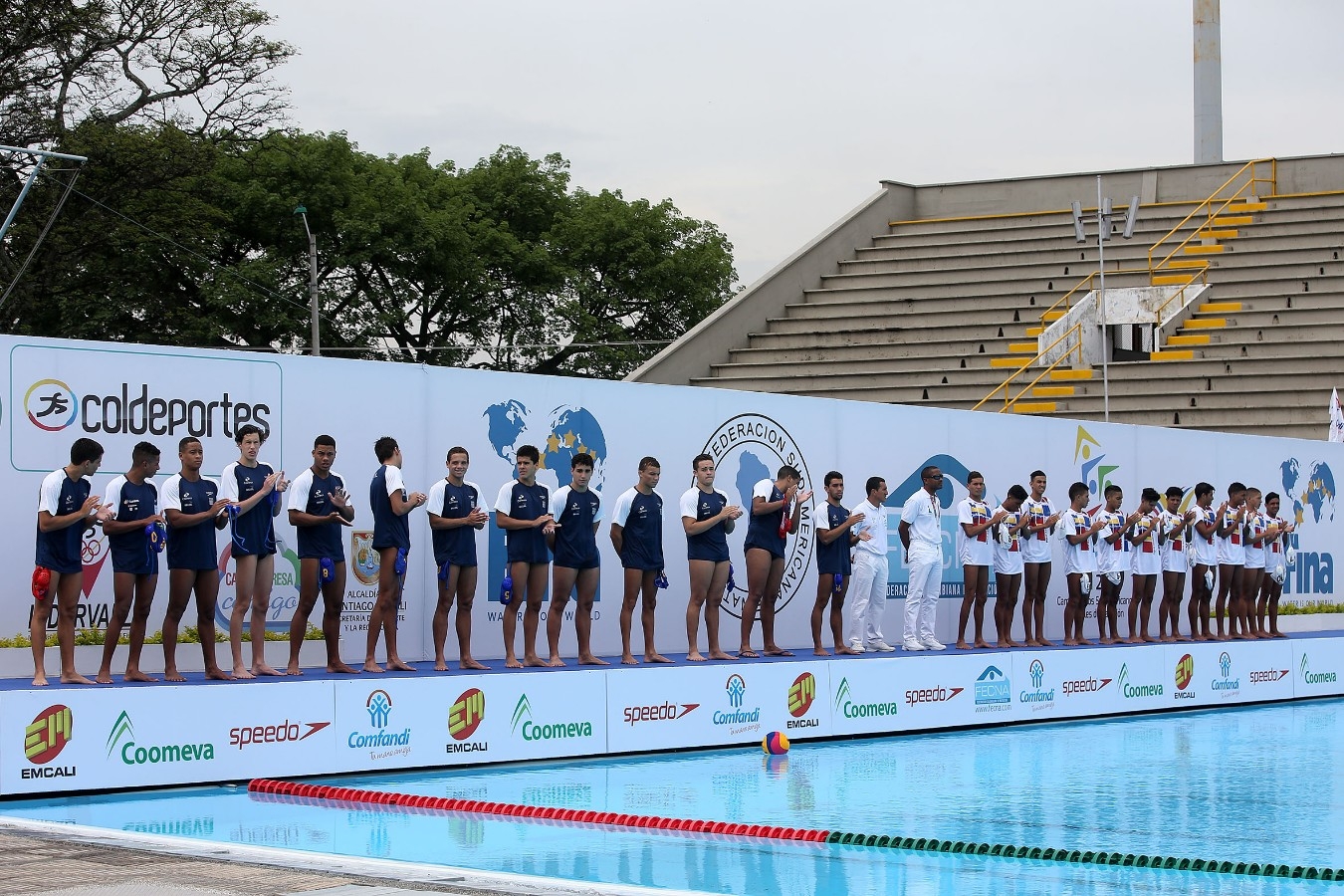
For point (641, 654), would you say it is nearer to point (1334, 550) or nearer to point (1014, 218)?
point (1334, 550)

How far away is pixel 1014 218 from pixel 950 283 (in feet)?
11.6

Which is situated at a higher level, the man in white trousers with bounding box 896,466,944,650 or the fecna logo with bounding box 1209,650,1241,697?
the man in white trousers with bounding box 896,466,944,650

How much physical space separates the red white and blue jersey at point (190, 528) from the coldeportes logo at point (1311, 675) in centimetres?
1323

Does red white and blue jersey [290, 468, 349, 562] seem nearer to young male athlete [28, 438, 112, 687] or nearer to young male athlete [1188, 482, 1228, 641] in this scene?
young male athlete [28, 438, 112, 687]

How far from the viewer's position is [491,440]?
14.0 meters

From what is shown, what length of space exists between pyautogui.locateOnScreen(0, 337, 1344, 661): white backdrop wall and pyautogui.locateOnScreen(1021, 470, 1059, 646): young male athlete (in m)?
1.20

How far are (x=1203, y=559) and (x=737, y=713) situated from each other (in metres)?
8.01

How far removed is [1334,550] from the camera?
23359 mm

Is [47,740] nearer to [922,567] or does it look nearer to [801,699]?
[801,699]

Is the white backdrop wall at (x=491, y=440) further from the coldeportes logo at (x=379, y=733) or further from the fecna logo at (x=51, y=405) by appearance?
the coldeportes logo at (x=379, y=733)

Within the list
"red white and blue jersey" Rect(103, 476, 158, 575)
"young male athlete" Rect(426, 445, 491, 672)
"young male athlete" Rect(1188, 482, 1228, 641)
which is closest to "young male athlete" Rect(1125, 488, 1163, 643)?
"young male athlete" Rect(1188, 482, 1228, 641)

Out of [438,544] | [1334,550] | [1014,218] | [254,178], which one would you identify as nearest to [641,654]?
[438,544]

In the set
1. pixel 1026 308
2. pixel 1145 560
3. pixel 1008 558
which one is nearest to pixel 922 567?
pixel 1008 558

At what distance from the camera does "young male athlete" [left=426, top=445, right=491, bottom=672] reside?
41.4 feet
